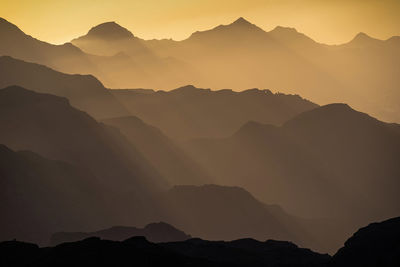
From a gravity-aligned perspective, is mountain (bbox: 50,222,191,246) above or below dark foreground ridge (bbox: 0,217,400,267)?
above

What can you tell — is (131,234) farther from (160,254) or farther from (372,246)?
(372,246)

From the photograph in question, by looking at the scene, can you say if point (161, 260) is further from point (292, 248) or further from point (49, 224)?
point (49, 224)

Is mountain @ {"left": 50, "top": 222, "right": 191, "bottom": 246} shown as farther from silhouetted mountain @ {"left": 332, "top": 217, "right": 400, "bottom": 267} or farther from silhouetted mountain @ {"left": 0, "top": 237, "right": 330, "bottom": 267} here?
silhouetted mountain @ {"left": 332, "top": 217, "right": 400, "bottom": 267}

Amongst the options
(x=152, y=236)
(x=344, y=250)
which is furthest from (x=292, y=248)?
(x=152, y=236)

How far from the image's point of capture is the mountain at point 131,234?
529 ft

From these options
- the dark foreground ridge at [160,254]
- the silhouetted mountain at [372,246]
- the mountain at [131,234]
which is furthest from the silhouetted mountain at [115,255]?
the mountain at [131,234]

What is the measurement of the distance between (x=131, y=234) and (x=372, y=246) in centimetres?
9180

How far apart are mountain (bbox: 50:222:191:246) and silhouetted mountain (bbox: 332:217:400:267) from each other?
81851 mm

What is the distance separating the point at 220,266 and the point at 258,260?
17.5 meters

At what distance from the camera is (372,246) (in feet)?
255

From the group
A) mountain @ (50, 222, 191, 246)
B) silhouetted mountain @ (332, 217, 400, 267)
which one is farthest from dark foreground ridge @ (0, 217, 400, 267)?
mountain @ (50, 222, 191, 246)

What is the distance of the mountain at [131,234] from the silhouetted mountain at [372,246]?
8185cm

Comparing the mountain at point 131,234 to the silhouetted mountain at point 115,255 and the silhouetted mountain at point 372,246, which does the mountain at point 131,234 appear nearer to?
the silhouetted mountain at point 115,255

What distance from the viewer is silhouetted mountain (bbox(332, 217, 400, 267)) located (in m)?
72.9
